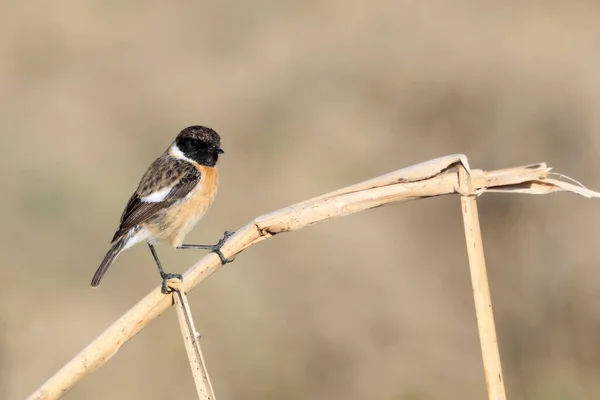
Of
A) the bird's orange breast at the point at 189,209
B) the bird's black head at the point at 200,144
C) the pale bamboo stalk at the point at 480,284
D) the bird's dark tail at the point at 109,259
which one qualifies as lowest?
the pale bamboo stalk at the point at 480,284

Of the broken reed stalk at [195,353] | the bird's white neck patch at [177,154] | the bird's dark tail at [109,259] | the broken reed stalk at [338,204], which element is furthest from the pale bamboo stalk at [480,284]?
the bird's white neck patch at [177,154]

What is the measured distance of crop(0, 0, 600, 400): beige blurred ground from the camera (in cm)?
913

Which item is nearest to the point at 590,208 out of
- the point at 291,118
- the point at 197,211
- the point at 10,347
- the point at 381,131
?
the point at 381,131

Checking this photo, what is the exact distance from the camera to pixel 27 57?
1303cm

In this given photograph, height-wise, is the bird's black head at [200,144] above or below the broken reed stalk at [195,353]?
above

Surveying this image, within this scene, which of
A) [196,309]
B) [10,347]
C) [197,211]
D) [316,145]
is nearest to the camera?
[197,211]

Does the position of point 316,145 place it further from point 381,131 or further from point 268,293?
point 268,293

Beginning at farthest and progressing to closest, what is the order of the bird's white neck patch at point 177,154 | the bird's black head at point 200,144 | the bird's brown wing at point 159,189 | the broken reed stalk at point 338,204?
the bird's white neck patch at point 177,154
the bird's black head at point 200,144
the bird's brown wing at point 159,189
the broken reed stalk at point 338,204

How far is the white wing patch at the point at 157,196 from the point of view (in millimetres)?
5570

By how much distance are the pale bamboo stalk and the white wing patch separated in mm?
3052

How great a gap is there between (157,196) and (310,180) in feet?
18.2

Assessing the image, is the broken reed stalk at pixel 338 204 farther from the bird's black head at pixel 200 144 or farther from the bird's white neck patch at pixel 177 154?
the bird's white neck patch at pixel 177 154

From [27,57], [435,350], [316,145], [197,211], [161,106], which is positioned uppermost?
[27,57]

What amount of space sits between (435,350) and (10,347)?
4.49 m
